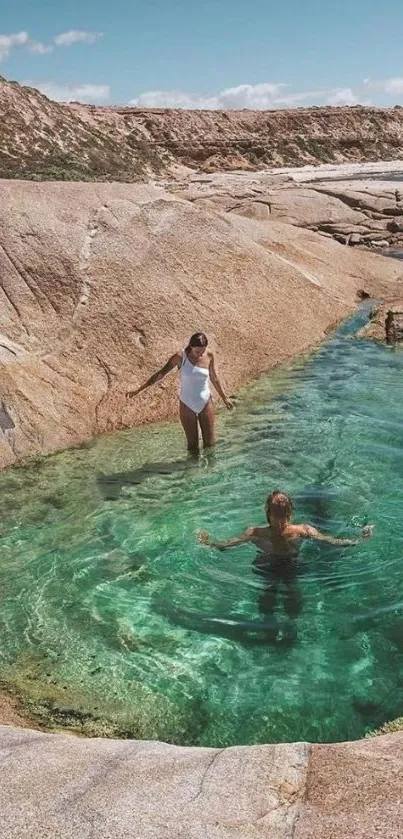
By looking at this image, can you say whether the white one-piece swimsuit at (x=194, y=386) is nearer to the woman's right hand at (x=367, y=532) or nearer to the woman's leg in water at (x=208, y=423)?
the woman's leg in water at (x=208, y=423)

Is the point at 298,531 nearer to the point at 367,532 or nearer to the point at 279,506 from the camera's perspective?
the point at 279,506

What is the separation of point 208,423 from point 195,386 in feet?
1.68

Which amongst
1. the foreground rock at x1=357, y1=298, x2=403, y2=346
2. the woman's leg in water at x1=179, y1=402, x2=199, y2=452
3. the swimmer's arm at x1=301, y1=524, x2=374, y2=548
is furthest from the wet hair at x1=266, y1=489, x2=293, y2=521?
the foreground rock at x1=357, y1=298, x2=403, y2=346

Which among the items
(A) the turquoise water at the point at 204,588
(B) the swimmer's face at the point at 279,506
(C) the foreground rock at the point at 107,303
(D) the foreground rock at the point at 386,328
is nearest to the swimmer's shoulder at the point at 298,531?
(B) the swimmer's face at the point at 279,506

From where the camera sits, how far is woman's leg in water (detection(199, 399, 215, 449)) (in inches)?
370

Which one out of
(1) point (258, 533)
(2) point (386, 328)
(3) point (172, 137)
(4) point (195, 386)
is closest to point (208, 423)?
(4) point (195, 386)

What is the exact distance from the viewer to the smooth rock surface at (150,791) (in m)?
3.17

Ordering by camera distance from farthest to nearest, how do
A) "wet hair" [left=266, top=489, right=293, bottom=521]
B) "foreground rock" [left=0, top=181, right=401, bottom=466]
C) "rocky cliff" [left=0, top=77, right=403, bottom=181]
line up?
"rocky cliff" [left=0, top=77, right=403, bottom=181] < "foreground rock" [left=0, top=181, right=401, bottom=466] < "wet hair" [left=266, top=489, right=293, bottom=521]

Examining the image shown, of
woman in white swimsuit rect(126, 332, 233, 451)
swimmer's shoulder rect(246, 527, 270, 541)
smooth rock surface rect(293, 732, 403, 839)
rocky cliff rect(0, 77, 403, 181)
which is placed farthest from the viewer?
rocky cliff rect(0, 77, 403, 181)

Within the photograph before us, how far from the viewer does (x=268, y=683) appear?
536 centimetres

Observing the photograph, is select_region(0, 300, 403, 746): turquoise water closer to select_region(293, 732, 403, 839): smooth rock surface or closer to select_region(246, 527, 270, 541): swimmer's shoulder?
select_region(246, 527, 270, 541): swimmer's shoulder

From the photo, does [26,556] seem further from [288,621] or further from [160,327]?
[160,327]

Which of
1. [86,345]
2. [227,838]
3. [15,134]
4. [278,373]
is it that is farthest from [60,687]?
A: [15,134]

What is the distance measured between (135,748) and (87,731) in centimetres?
110
